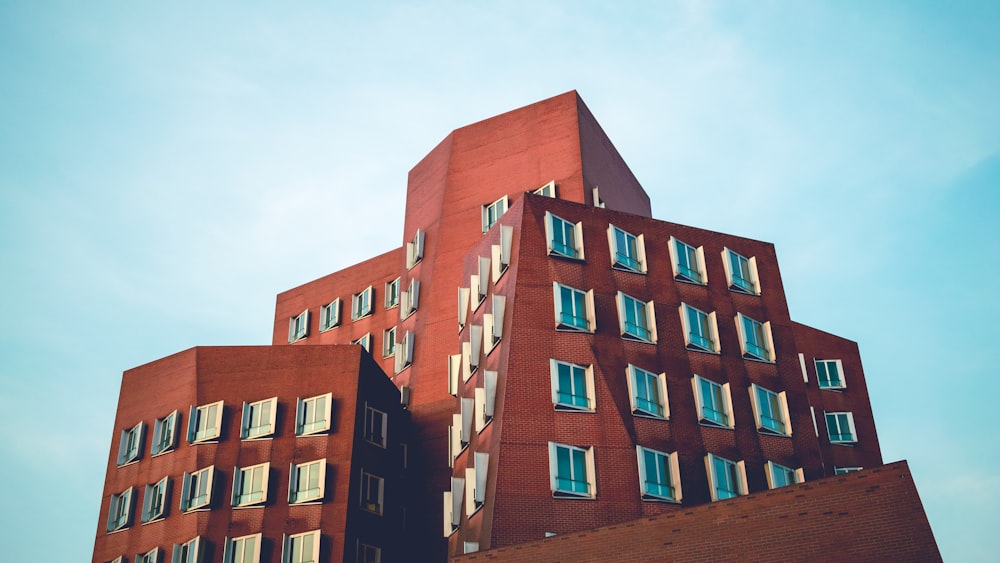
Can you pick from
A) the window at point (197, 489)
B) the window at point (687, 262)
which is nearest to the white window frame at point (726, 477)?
the window at point (687, 262)

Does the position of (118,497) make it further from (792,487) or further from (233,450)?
(792,487)

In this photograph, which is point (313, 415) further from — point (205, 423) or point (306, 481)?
point (205, 423)

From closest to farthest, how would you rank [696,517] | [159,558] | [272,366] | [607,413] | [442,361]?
[696,517] < [607,413] < [159,558] < [272,366] < [442,361]

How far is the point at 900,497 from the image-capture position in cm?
3534

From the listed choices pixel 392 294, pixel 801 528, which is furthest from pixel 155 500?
pixel 801 528

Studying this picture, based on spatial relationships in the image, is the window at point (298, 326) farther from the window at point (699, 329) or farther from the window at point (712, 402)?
the window at point (712, 402)

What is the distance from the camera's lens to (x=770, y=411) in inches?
2317

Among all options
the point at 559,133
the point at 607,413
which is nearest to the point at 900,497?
the point at 607,413

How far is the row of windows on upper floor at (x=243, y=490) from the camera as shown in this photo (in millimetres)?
60938

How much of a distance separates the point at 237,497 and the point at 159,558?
556 cm

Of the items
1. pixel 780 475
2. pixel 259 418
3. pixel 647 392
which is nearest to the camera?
pixel 647 392

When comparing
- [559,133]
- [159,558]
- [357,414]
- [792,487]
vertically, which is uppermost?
[559,133]

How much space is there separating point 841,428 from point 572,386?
104 feet

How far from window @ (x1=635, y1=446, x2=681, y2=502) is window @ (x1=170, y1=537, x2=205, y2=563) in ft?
83.3
